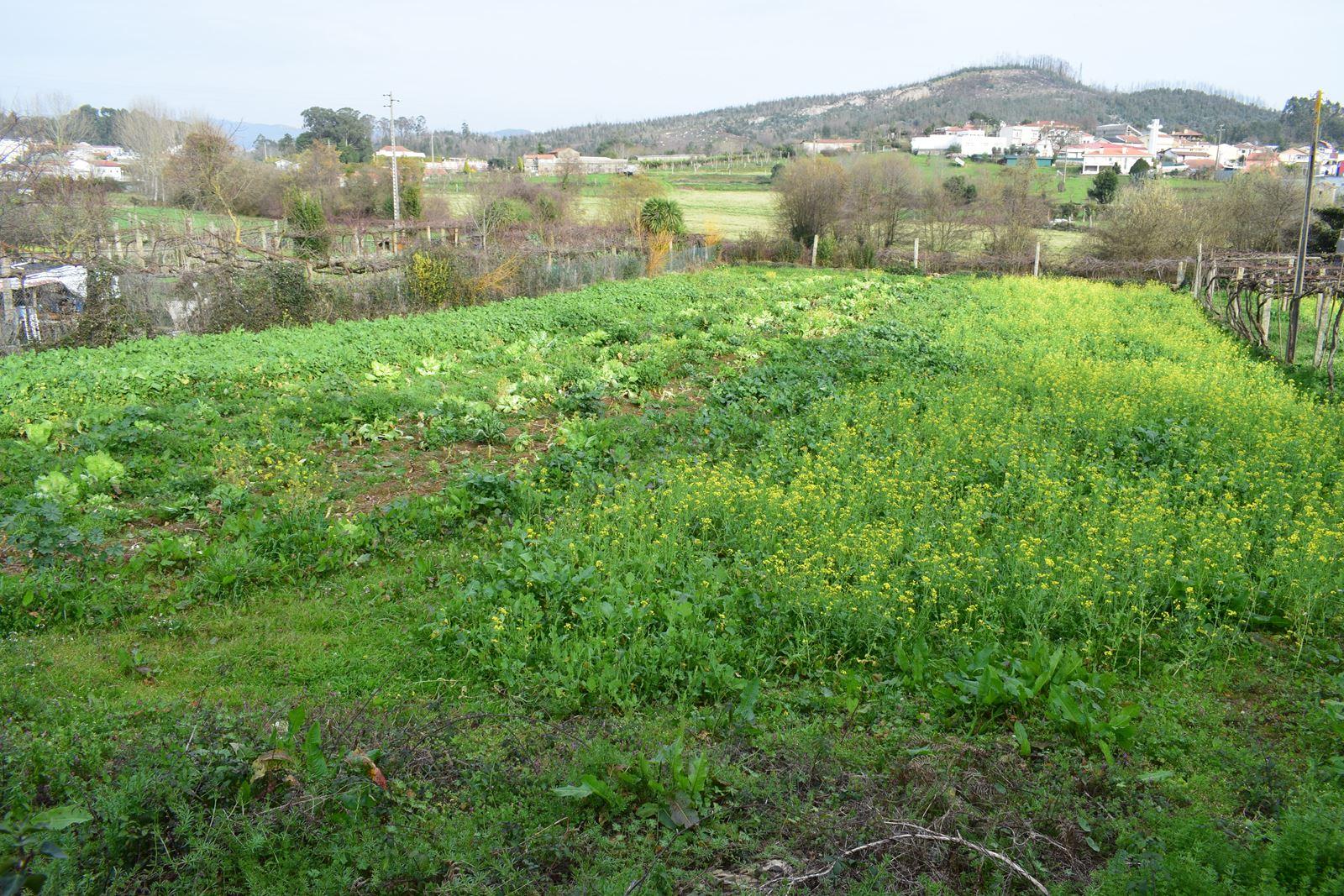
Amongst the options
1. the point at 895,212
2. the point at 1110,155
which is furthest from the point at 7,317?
the point at 1110,155

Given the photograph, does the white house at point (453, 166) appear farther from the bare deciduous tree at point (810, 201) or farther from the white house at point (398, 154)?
the bare deciduous tree at point (810, 201)

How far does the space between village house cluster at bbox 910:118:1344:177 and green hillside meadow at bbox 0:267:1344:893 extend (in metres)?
59.5

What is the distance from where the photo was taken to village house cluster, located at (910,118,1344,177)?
7188cm

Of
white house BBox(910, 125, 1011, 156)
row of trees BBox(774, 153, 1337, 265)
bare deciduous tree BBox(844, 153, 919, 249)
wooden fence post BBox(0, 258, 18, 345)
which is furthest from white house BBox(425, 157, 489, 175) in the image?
white house BBox(910, 125, 1011, 156)

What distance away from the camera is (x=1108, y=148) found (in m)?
86.1

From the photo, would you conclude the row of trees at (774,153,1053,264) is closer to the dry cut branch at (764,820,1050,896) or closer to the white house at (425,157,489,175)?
the white house at (425,157,489,175)

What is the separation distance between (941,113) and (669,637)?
150452 mm

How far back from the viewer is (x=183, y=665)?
540cm

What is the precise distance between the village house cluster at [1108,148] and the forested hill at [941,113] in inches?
273

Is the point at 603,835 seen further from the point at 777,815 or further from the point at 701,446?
the point at 701,446

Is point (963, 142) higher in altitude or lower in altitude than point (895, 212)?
higher

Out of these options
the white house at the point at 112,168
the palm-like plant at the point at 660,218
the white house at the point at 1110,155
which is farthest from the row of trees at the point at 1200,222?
the white house at the point at 112,168

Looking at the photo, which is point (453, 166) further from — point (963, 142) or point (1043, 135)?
point (1043, 135)

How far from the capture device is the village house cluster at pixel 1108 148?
7188 cm
